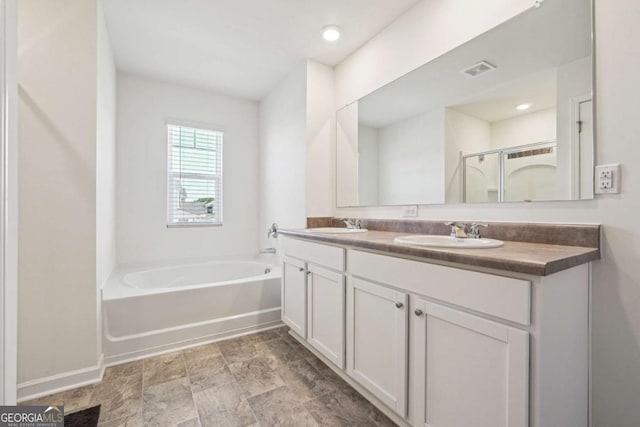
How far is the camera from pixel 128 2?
196 centimetres

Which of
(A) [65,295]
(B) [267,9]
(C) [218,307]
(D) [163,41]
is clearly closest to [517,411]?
(C) [218,307]

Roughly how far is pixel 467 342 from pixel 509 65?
1.41m

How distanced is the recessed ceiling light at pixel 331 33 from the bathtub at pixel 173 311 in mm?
2077

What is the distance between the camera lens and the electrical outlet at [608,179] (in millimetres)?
1139

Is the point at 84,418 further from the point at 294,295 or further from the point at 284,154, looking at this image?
the point at 284,154

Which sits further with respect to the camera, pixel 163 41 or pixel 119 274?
pixel 119 274

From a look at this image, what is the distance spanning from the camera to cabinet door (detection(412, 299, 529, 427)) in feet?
2.99

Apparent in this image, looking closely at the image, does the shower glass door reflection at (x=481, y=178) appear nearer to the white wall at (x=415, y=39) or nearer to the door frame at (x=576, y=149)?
the door frame at (x=576, y=149)

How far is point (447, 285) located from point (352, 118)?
72.5 inches

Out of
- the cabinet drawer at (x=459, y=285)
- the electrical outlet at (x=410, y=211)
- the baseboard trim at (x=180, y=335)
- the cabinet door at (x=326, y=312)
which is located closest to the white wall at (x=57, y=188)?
the baseboard trim at (x=180, y=335)

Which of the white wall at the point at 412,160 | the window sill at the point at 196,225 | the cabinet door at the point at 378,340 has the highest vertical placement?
the white wall at the point at 412,160

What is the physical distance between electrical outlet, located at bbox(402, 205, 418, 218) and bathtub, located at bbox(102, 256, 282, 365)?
1.31 metres

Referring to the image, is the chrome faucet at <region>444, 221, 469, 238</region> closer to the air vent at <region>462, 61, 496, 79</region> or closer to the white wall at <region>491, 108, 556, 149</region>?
the white wall at <region>491, 108, 556, 149</region>

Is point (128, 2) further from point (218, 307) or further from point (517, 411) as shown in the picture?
point (517, 411)
